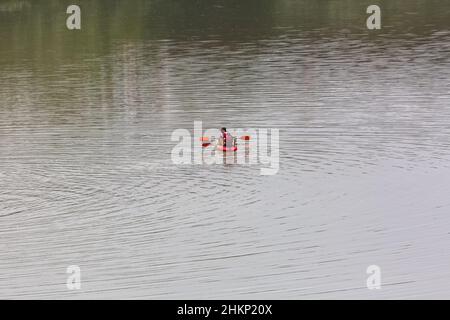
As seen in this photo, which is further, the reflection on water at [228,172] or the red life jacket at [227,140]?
the red life jacket at [227,140]

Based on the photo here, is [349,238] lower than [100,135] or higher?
lower

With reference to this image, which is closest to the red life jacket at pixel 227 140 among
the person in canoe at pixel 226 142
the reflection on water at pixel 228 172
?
the person in canoe at pixel 226 142

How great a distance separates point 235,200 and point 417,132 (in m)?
8.15

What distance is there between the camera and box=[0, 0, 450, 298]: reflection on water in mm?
21578

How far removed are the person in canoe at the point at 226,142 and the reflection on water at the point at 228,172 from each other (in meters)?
1.28

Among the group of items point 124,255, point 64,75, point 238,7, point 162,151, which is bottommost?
point 124,255

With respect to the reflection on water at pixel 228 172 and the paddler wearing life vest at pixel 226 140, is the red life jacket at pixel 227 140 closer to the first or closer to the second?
the paddler wearing life vest at pixel 226 140

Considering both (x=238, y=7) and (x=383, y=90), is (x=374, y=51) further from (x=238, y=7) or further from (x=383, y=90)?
(x=238, y=7)

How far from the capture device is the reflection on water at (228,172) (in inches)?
850

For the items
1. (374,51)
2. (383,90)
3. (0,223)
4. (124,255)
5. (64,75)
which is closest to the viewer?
(124,255)

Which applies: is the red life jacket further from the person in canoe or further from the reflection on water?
the reflection on water

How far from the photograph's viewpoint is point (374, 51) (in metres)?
49.7

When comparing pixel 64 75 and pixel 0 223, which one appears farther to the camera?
pixel 64 75

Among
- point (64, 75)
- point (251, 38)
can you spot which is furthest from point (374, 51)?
point (64, 75)
